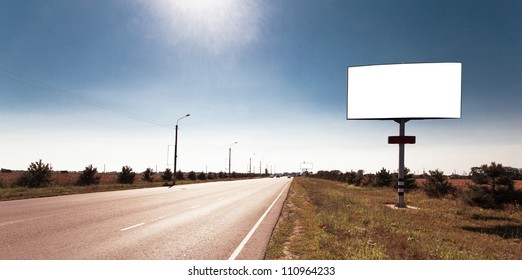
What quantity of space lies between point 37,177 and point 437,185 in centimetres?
3620

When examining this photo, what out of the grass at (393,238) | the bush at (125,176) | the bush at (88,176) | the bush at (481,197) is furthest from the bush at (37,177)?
the bush at (481,197)

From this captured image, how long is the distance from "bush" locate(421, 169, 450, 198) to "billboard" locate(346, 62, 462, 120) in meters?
12.3

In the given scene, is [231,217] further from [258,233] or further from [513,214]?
[513,214]

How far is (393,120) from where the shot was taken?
19.3 metres

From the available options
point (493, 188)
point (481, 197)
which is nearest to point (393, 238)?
point (481, 197)

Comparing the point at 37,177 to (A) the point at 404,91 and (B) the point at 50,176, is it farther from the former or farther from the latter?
(A) the point at 404,91

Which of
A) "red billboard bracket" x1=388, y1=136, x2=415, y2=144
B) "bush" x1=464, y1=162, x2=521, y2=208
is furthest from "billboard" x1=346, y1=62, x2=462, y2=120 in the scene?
"bush" x1=464, y1=162, x2=521, y2=208

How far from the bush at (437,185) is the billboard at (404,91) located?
40.4 feet

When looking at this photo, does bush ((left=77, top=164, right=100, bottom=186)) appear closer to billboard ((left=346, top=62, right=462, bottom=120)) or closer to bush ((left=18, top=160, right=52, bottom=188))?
bush ((left=18, top=160, right=52, bottom=188))

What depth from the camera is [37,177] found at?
102 feet

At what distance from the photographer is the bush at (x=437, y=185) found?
27.3 meters

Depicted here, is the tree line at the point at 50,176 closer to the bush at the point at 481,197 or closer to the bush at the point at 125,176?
the bush at the point at 125,176

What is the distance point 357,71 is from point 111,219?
14513mm

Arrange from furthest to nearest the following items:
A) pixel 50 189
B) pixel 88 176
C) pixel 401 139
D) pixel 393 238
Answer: pixel 88 176
pixel 50 189
pixel 401 139
pixel 393 238
